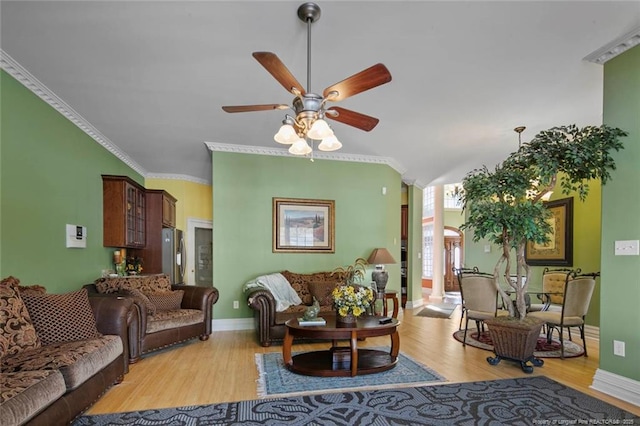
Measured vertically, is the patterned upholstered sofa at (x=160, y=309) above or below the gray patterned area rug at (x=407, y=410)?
above

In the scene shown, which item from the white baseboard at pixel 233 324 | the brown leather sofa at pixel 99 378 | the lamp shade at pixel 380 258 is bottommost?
the white baseboard at pixel 233 324

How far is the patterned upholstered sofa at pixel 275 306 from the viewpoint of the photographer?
4.38 meters

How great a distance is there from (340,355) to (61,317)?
246 centimetres

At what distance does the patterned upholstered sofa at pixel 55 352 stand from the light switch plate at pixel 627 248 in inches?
164

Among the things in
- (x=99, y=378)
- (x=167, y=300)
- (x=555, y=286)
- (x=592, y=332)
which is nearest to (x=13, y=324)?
(x=99, y=378)

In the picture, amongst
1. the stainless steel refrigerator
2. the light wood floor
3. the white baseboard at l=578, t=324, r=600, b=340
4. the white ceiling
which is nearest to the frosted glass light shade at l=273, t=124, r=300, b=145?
the white ceiling

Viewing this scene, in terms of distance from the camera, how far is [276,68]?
86.4 inches

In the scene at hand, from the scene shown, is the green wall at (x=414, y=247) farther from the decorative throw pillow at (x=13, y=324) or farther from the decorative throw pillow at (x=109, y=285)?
the decorative throw pillow at (x=13, y=324)

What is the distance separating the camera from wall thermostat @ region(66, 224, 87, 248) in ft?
13.0

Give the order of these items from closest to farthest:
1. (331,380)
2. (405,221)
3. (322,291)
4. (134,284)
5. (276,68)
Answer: (276,68)
(331,380)
(134,284)
(322,291)
(405,221)

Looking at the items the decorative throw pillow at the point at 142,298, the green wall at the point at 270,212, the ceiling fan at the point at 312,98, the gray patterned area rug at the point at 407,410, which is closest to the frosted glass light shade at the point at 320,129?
the ceiling fan at the point at 312,98

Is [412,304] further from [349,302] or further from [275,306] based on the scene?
[349,302]

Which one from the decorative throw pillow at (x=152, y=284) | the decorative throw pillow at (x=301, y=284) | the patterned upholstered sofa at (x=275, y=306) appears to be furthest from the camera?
the decorative throw pillow at (x=301, y=284)

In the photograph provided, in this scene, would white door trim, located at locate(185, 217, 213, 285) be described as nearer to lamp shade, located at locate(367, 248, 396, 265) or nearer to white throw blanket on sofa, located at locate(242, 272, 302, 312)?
white throw blanket on sofa, located at locate(242, 272, 302, 312)
